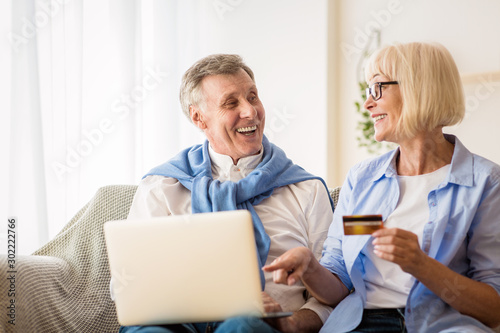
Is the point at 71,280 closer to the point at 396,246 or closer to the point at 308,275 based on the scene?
the point at 308,275

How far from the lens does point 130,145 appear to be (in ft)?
9.92

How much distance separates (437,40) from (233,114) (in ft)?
7.37

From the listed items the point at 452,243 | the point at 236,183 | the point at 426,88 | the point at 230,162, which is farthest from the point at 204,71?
the point at 452,243

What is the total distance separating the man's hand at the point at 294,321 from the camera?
139cm

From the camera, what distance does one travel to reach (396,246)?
125cm

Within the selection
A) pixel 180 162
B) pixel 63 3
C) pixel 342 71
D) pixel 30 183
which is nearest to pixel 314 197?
pixel 180 162

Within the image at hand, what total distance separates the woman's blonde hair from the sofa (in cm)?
61

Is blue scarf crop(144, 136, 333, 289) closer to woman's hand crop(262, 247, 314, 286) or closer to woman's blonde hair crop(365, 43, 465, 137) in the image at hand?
woman's hand crop(262, 247, 314, 286)

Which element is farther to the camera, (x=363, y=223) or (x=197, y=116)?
(x=197, y=116)

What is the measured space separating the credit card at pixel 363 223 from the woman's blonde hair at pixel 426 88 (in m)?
0.39

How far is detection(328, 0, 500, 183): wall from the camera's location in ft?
11.2

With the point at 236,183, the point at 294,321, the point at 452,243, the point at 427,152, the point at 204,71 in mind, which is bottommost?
the point at 294,321

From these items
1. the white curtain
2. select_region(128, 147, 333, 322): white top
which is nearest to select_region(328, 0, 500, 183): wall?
the white curtain

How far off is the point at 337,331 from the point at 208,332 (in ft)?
1.17
